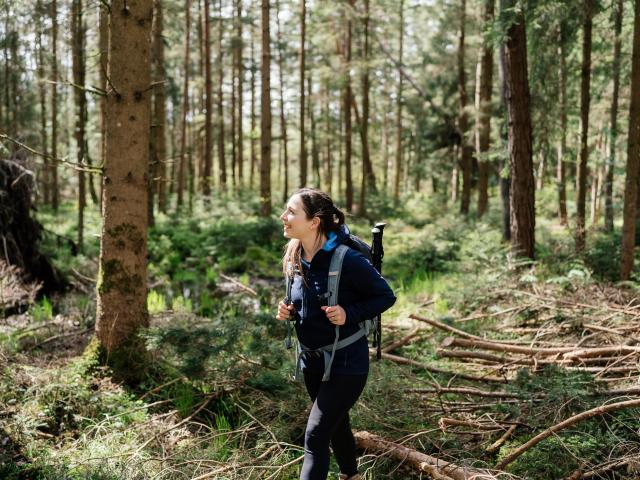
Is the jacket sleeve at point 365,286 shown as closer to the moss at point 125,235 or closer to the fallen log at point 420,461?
the fallen log at point 420,461

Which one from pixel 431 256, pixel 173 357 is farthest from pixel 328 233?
pixel 431 256

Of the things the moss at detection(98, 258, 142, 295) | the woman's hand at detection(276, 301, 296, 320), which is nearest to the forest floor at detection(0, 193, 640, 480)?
the moss at detection(98, 258, 142, 295)

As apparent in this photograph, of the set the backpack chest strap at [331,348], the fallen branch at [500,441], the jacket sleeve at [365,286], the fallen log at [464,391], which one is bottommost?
the fallen branch at [500,441]

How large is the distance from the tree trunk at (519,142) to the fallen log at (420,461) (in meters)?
6.24

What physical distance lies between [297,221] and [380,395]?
243 centimetres

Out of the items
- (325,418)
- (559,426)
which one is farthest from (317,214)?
→ (559,426)

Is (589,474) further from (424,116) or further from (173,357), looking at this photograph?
(424,116)

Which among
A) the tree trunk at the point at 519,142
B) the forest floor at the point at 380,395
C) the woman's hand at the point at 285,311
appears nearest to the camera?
the woman's hand at the point at 285,311

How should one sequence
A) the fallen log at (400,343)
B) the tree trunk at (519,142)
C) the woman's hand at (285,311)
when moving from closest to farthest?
the woman's hand at (285,311) < the fallen log at (400,343) < the tree trunk at (519,142)

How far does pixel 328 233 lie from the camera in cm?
330

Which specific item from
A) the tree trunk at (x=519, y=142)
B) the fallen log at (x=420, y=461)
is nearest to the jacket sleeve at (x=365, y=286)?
the fallen log at (x=420, y=461)

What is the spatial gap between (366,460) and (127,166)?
11.6 ft

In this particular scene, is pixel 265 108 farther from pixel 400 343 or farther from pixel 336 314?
pixel 336 314

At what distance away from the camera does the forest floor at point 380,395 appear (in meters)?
3.93
